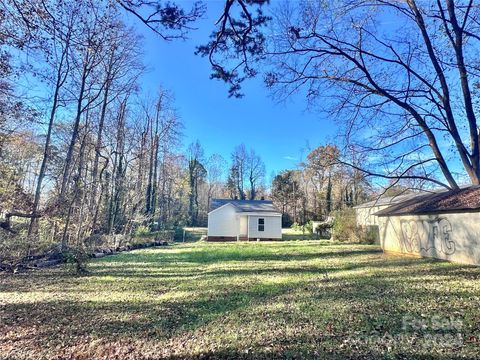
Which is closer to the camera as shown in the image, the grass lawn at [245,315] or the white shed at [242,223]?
the grass lawn at [245,315]

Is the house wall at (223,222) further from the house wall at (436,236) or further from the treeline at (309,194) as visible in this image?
the house wall at (436,236)

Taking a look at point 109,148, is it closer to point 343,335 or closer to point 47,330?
point 47,330

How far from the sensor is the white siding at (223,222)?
82.9 feet

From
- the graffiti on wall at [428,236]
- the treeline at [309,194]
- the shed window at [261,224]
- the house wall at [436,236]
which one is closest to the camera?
the house wall at [436,236]

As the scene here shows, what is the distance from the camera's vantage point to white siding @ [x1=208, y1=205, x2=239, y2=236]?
995 inches

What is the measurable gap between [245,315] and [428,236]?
9516 millimetres

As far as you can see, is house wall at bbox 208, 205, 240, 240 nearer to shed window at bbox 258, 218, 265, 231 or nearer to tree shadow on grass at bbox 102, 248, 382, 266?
shed window at bbox 258, 218, 265, 231

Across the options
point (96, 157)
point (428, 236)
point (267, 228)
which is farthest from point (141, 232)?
point (428, 236)

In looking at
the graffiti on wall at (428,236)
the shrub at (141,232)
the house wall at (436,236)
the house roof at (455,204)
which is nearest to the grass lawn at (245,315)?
the house wall at (436,236)

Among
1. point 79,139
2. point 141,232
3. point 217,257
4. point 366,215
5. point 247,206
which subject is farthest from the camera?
point 247,206

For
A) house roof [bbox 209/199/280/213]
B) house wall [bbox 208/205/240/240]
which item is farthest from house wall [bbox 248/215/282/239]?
house wall [bbox 208/205/240/240]

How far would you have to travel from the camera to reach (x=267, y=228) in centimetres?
2550

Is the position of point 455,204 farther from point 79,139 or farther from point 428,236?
point 79,139

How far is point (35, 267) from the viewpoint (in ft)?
31.6
